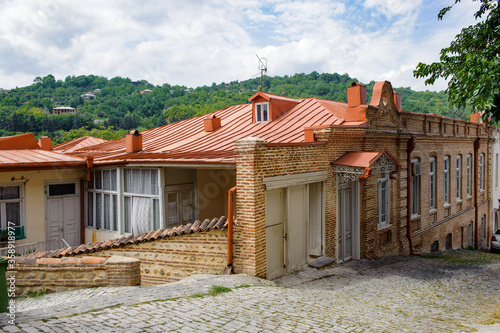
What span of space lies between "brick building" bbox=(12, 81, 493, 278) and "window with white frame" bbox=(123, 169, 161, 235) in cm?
3

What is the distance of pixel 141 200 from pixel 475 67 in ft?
32.4

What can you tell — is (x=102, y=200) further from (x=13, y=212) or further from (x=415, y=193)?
(x=415, y=193)

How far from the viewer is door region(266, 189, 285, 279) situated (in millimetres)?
9320

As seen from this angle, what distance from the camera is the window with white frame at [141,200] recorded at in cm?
1212

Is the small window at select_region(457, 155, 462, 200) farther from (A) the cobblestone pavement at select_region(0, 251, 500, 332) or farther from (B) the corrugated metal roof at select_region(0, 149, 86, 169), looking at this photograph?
(B) the corrugated metal roof at select_region(0, 149, 86, 169)

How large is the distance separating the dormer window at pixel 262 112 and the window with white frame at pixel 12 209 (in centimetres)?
832

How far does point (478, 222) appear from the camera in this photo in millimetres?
22859

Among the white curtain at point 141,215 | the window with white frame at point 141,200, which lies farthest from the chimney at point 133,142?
the white curtain at point 141,215

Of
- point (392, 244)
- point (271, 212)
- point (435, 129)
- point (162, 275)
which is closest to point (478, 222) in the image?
point (435, 129)

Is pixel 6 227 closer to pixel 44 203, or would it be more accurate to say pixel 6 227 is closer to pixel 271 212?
pixel 44 203

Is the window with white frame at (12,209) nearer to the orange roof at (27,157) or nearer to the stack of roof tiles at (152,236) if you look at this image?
the orange roof at (27,157)

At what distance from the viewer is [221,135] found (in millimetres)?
14281

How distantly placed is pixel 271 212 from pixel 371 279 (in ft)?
10.9

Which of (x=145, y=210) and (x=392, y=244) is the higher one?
(x=145, y=210)
